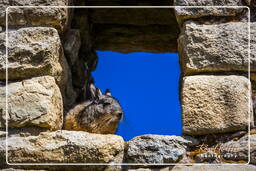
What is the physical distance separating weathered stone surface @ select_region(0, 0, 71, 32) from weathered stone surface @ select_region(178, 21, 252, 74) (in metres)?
0.88

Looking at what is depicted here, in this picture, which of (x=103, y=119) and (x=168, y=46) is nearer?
(x=103, y=119)

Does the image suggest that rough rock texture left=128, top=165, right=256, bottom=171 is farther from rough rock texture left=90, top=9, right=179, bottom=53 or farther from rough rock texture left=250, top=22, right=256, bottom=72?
rough rock texture left=90, top=9, right=179, bottom=53

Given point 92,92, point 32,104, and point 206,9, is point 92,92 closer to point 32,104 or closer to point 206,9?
point 32,104

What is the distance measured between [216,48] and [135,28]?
1.61m

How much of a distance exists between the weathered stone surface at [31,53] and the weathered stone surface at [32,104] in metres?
0.06

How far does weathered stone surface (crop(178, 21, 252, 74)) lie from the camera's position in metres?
3.65

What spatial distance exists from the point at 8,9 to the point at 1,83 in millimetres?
532

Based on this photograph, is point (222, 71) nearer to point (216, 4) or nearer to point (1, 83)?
point (216, 4)

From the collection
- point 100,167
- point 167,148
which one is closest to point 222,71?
point 167,148

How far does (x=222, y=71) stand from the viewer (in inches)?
145

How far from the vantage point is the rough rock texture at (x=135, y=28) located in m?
5.07

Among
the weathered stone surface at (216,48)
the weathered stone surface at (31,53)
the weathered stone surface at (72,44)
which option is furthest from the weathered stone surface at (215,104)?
the weathered stone surface at (72,44)

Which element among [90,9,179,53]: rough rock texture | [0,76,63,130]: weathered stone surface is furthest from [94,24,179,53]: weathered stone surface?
[0,76,63,130]: weathered stone surface

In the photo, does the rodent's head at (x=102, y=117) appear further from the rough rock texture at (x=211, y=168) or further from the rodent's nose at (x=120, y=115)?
the rough rock texture at (x=211, y=168)
